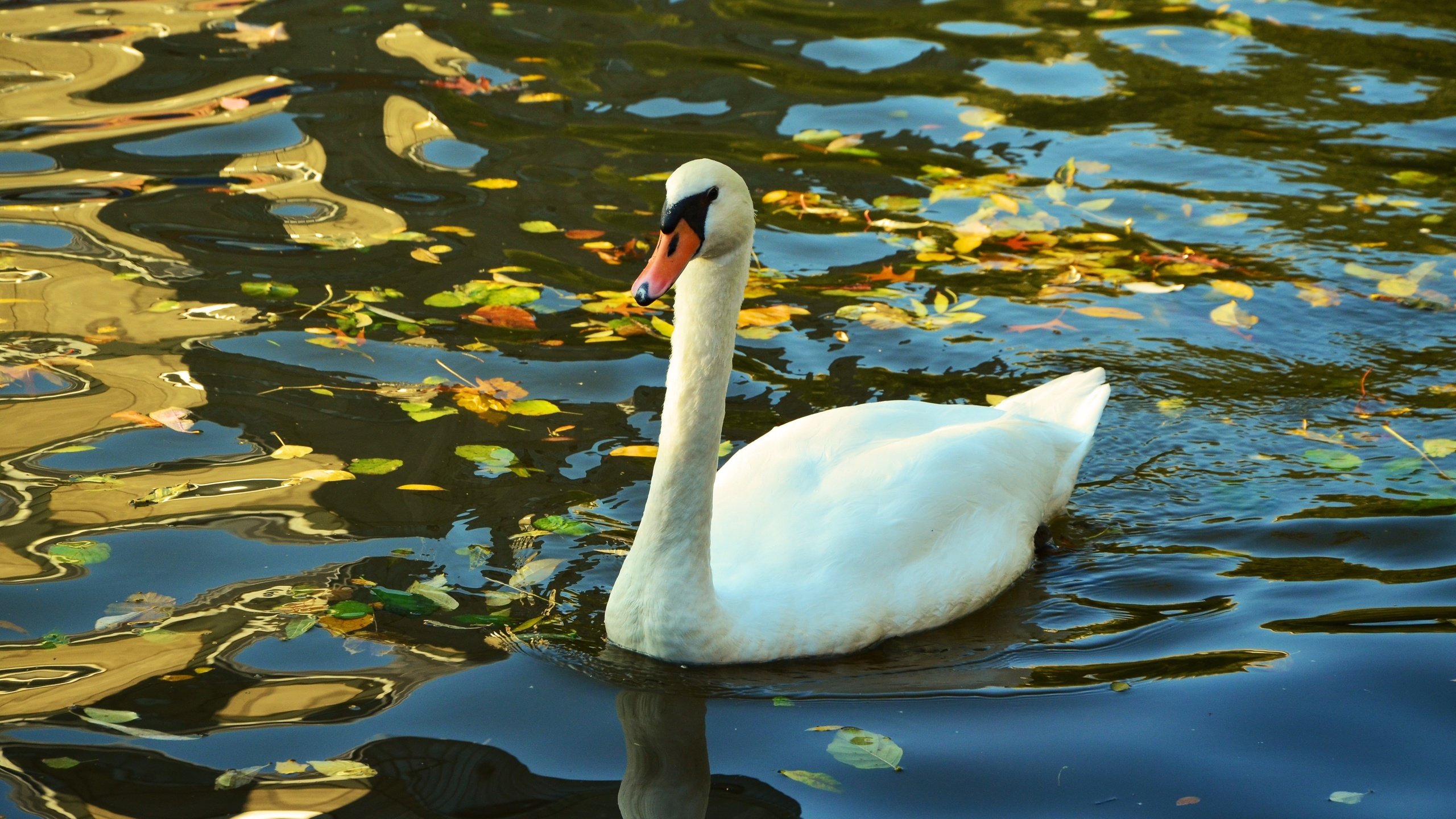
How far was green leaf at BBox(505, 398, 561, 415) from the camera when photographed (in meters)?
6.60

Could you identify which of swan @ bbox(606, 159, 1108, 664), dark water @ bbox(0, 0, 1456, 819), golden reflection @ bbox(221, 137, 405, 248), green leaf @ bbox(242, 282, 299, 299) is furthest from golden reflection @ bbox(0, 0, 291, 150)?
swan @ bbox(606, 159, 1108, 664)

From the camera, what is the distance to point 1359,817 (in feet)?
13.3

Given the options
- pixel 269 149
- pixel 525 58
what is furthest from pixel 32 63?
pixel 525 58

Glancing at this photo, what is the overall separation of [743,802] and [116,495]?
9.77 ft

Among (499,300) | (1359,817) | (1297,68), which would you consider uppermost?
(1297,68)

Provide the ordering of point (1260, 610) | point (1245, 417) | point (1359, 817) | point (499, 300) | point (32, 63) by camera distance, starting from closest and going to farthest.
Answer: point (1359, 817)
point (1260, 610)
point (1245, 417)
point (499, 300)
point (32, 63)

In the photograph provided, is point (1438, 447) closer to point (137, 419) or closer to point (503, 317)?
point (503, 317)

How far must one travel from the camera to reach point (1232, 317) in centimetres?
785

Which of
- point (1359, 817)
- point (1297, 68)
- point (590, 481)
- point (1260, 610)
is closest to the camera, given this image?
point (1359, 817)

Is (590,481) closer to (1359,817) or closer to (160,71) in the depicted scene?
(1359,817)

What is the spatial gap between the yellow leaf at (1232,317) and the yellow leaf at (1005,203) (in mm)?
1631

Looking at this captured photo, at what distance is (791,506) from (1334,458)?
8.88ft

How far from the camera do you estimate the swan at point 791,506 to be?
458 centimetres

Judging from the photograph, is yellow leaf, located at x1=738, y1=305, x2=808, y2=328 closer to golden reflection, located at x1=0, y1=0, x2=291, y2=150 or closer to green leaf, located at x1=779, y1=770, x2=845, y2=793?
green leaf, located at x1=779, y1=770, x2=845, y2=793
